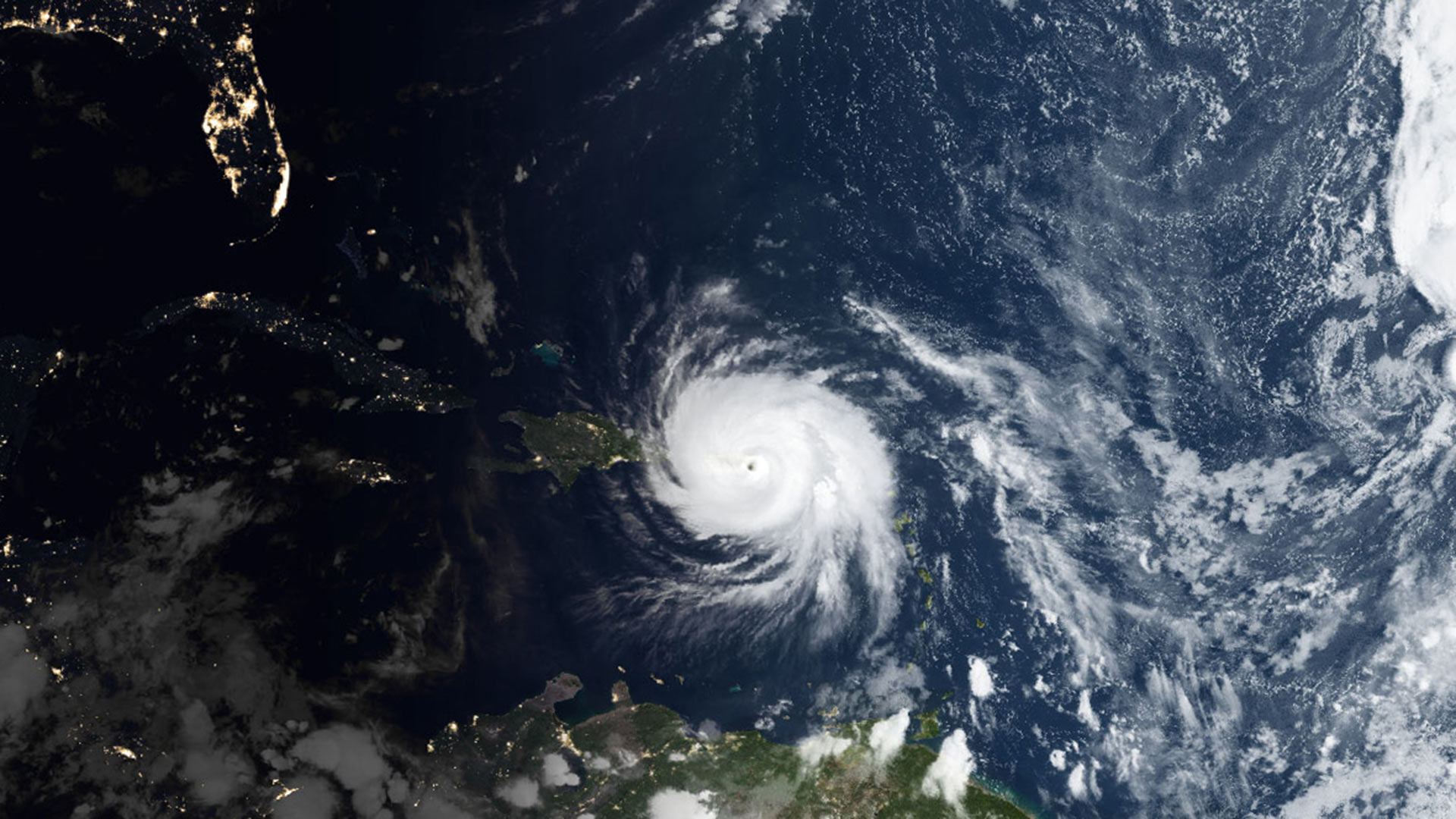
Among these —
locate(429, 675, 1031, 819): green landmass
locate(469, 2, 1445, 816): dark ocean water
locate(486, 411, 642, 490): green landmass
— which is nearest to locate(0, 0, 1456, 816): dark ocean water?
locate(469, 2, 1445, 816): dark ocean water

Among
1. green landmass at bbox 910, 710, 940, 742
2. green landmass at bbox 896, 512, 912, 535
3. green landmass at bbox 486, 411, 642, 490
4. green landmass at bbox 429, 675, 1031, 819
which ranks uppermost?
green landmass at bbox 896, 512, 912, 535

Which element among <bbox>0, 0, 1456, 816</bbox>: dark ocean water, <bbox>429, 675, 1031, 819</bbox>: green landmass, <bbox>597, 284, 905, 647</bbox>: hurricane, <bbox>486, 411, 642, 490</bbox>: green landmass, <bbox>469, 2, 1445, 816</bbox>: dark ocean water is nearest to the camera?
<bbox>0, 0, 1456, 816</bbox>: dark ocean water

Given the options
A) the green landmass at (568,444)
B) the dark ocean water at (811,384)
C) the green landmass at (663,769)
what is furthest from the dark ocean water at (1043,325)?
the green landmass at (663,769)

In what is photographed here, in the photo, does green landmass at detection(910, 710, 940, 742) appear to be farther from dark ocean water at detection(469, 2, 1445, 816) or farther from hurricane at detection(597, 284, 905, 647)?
hurricane at detection(597, 284, 905, 647)

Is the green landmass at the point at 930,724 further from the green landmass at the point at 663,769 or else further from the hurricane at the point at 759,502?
the hurricane at the point at 759,502

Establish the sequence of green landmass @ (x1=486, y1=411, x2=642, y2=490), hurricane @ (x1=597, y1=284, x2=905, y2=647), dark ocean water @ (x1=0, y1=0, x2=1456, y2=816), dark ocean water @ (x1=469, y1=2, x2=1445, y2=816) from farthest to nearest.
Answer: hurricane @ (x1=597, y1=284, x2=905, y2=647) < green landmass @ (x1=486, y1=411, x2=642, y2=490) < dark ocean water @ (x1=469, y1=2, x2=1445, y2=816) < dark ocean water @ (x1=0, y1=0, x2=1456, y2=816)

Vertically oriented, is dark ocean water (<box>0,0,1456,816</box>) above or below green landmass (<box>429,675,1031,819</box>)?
above
